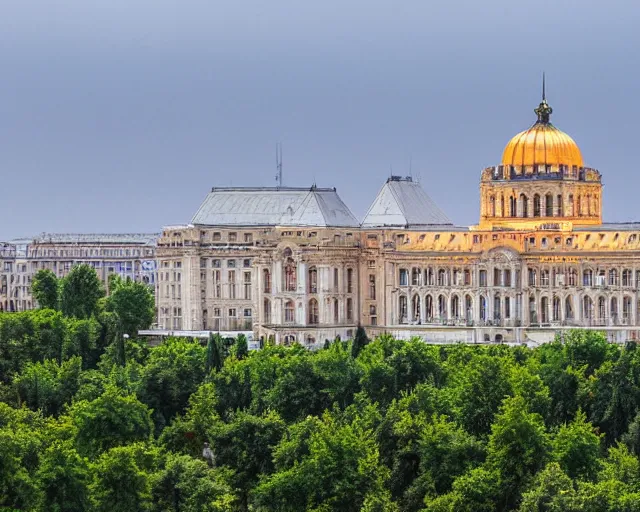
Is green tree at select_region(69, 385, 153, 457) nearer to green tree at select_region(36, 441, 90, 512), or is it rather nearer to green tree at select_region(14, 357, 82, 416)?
green tree at select_region(36, 441, 90, 512)

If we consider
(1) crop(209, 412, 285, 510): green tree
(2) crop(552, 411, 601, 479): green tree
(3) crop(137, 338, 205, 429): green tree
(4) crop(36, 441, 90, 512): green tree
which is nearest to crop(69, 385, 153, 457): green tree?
(1) crop(209, 412, 285, 510): green tree

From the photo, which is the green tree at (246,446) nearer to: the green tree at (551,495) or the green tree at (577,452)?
the green tree at (577,452)

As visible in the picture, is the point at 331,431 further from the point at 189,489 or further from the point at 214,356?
the point at 214,356

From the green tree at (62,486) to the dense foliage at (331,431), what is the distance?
0.08m

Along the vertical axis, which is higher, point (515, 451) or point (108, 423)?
point (108, 423)

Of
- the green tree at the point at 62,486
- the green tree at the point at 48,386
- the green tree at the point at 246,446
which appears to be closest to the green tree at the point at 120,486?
the green tree at the point at 62,486

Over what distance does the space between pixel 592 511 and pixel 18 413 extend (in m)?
42.4

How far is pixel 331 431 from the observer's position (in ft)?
474

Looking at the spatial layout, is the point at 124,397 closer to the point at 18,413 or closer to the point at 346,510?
the point at 18,413

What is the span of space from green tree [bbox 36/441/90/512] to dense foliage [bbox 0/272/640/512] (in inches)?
3.2

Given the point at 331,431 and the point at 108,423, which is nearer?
the point at 331,431

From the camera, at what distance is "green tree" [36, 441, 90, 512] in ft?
450

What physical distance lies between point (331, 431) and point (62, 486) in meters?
17.3

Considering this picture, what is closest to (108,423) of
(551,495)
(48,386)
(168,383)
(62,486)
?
(62,486)
